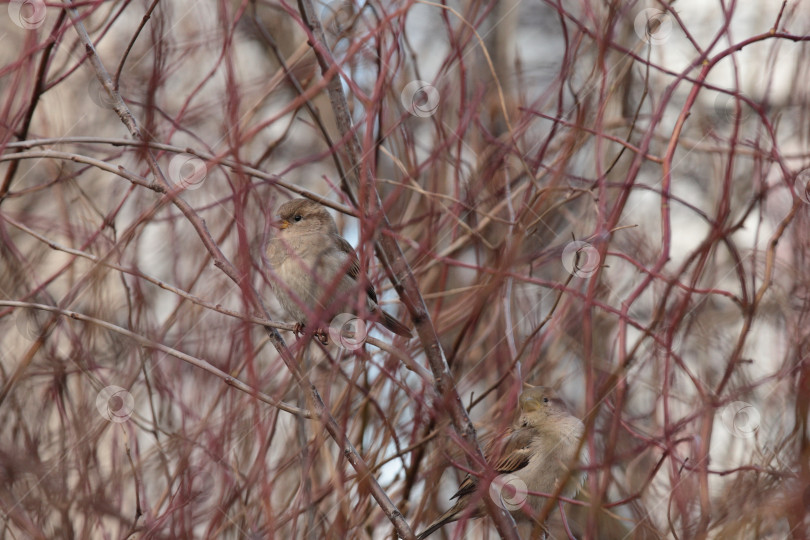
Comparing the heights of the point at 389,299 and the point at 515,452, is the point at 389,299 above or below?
above

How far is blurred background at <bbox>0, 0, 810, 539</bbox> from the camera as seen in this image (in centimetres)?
237

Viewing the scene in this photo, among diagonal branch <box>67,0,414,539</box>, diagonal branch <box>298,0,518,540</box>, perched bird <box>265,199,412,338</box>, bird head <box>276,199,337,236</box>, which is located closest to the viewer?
diagonal branch <box>67,0,414,539</box>

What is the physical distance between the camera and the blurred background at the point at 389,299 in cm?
237

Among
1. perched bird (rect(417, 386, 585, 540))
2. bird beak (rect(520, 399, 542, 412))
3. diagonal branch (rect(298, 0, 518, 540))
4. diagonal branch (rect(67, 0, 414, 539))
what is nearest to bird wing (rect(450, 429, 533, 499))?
perched bird (rect(417, 386, 585, 540))

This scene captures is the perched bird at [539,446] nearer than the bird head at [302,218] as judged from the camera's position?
Yes

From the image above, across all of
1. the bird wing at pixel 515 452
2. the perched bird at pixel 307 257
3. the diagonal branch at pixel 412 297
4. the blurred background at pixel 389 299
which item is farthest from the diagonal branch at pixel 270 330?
the bird wing at pixel 515 452

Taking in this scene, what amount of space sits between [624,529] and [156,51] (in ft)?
14.7

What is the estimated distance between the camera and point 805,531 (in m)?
1.99

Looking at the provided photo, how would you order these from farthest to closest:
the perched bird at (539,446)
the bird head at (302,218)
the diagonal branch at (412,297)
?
the bird head at (302,218)
the perched bird at (539,446)
the diagonal branch at (412,297)

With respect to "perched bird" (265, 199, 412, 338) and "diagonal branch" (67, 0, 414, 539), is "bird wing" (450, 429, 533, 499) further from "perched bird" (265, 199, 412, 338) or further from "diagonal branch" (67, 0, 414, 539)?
"diagonal branch" (67, 0, 414, 539)

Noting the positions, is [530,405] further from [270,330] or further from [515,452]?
[270,330]

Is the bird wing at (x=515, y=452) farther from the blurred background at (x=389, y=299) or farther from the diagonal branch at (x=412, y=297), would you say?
the diagonal branch at (x=412, y=297)

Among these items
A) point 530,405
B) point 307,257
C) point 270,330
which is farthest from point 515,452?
point 270,330

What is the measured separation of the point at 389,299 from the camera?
13.9 feet
